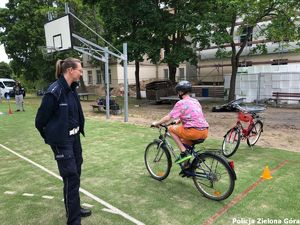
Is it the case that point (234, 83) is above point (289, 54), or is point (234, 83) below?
below

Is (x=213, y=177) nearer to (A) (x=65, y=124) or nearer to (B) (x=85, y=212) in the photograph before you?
(B) (x=85, y=212)

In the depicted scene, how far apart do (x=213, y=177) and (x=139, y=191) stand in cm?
128

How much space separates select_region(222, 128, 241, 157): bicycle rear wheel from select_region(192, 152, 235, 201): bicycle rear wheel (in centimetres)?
236

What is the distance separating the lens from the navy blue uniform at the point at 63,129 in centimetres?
335

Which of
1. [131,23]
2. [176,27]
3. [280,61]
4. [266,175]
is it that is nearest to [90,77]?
[131,23]

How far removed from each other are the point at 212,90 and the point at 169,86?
553 cm

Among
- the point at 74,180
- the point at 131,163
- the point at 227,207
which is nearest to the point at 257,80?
the point at 131,163

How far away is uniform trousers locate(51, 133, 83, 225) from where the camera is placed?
340 cm

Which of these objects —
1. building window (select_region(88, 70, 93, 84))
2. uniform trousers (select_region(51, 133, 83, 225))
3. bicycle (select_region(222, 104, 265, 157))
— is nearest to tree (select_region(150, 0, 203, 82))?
bicycle (select_region(222, 104, 265, 157))

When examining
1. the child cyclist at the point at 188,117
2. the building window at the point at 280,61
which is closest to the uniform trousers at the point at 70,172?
the child cyclist at the point at 188,117

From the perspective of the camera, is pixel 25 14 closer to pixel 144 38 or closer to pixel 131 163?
pixel 144 38

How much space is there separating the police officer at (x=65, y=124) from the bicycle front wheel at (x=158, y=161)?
1.90m

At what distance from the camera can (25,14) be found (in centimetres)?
3077

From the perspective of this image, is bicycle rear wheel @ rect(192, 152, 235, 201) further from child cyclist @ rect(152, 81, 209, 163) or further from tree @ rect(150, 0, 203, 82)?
tree @ rect(150, 0, 203, 82)
